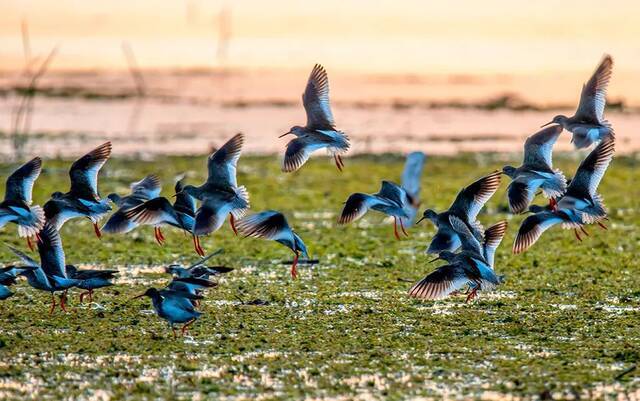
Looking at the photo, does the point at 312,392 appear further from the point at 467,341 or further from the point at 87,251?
the point at 87,251

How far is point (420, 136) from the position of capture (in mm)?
31750

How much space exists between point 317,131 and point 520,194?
2.63m

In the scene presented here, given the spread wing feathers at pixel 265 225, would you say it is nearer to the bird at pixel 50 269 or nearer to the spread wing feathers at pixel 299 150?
the spread wing feathers at pixel 299 150

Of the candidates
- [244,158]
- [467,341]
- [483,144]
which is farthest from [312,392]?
[483,144]

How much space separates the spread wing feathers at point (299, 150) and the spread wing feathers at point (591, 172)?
295cm

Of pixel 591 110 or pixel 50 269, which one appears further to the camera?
pixel 591 110

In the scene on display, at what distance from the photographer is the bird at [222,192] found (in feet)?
43.4

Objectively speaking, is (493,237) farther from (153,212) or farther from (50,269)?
(50,269)

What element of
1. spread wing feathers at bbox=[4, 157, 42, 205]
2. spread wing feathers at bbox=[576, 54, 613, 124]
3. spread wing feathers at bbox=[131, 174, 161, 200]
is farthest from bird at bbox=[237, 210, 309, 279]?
spread wing feathers at bbox=[576, 54, 613, 124]

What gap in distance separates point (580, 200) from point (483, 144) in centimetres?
1638

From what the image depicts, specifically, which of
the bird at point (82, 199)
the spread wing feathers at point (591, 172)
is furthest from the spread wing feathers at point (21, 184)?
the spread wing feathers at point (591, 172)

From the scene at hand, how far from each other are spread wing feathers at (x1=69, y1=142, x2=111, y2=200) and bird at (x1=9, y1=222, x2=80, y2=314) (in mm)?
888

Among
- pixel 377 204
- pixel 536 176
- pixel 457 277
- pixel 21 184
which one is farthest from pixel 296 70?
pixel 457 277

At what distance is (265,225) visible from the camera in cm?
1270
